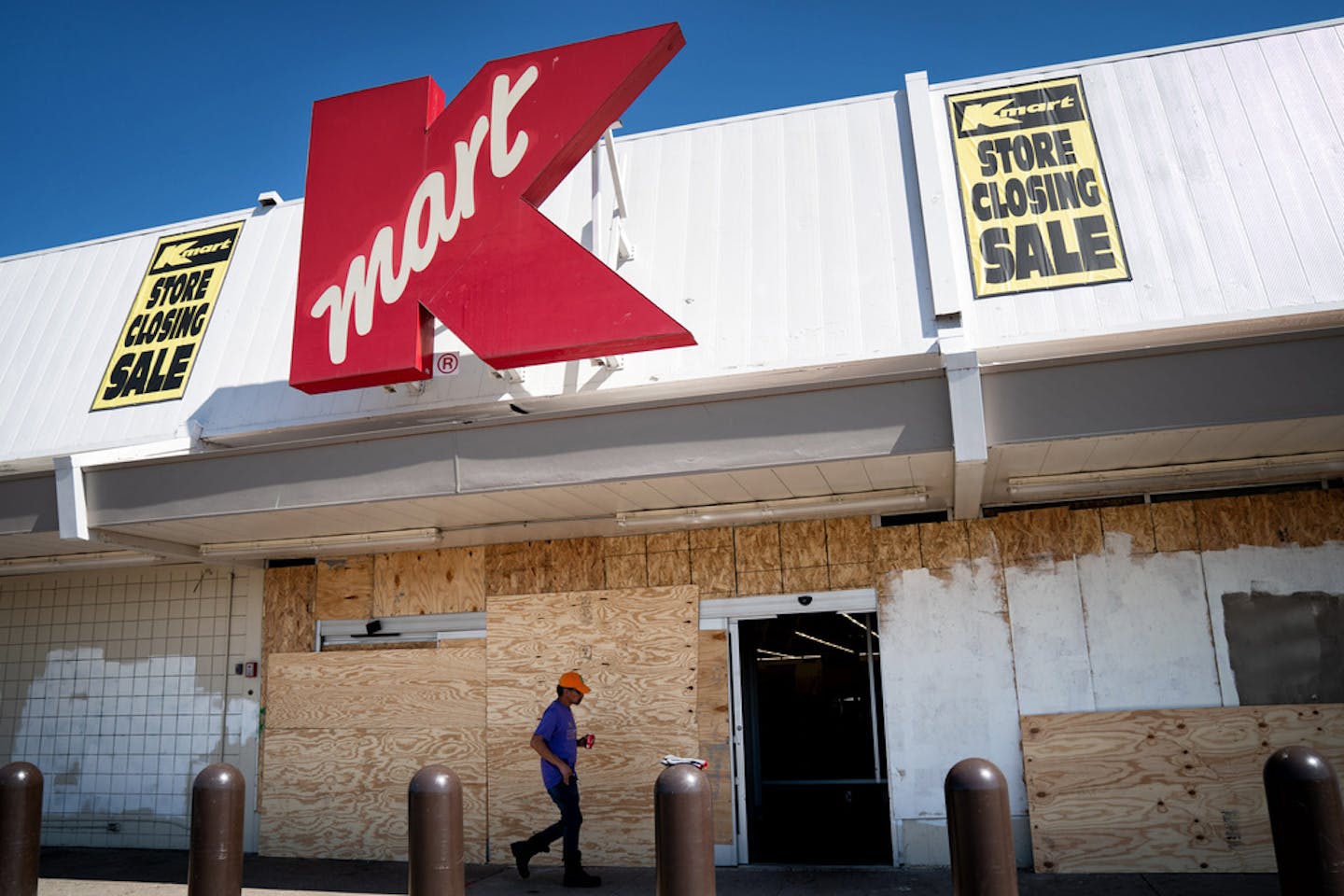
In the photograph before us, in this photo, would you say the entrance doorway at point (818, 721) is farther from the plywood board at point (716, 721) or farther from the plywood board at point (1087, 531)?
the plywood board at point (1087, 531)

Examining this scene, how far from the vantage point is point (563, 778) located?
7.72 m

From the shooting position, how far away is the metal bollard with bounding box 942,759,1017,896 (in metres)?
4.70

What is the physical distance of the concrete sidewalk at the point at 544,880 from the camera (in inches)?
282

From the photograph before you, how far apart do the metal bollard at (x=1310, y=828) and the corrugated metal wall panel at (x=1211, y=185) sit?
3.19 metres

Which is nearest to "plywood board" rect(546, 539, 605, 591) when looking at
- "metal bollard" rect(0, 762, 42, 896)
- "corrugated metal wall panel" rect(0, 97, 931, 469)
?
"corrugated metal wall panel" rect(0, 97, 931, 469)

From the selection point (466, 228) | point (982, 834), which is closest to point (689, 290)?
point (466, 228)

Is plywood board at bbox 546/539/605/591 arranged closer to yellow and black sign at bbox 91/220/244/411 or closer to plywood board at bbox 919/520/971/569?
plywood board at bbox 919/520/971/569

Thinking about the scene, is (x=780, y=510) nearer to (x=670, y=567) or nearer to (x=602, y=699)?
(x=670, y=567)

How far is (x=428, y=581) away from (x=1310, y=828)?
7.52 meters

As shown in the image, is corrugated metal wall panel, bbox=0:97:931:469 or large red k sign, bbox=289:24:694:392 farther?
corrugated metal wall panel, bbox=0:97:931:469

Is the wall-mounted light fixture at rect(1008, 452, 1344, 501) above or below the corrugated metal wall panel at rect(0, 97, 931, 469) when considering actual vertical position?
below

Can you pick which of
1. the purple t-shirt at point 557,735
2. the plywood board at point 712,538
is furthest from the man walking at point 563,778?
the plywood board at point 712,538

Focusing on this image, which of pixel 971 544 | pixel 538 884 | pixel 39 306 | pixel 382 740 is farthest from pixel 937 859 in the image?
pixel 39 306

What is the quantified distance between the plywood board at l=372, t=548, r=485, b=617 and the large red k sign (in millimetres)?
2477
